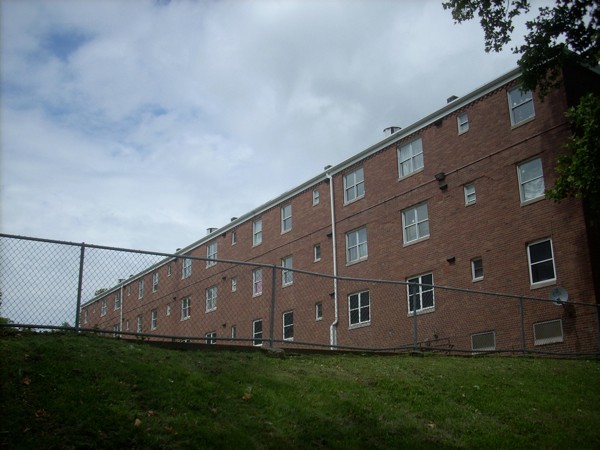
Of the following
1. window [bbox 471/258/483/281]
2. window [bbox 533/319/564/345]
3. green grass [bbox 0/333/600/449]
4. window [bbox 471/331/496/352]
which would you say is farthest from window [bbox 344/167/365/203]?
green grass [bbox 0/333/600/449]

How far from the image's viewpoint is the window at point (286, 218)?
35219 mm

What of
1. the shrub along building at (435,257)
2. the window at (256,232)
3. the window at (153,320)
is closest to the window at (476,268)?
the shrub along building at (435,257)

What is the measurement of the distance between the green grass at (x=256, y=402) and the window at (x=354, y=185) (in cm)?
1862

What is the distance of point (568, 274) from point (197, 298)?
13.4 metres

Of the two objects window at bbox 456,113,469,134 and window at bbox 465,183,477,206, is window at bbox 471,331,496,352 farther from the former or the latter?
window at bbox 456,113,469,134

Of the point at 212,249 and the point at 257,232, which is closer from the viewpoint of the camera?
the point at 257,232

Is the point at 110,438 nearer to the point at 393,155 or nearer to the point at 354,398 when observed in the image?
the point at 354,398

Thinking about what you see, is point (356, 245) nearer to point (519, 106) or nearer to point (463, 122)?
point (463, 122)

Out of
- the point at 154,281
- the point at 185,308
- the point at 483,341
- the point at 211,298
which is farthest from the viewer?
the point at 483,341

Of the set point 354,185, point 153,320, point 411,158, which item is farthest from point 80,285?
point 354,185

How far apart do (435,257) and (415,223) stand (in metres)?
2.04

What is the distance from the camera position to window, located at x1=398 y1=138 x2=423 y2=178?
27703mm

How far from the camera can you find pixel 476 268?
2448cm

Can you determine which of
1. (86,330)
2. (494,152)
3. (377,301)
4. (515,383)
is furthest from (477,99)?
(86,330)
